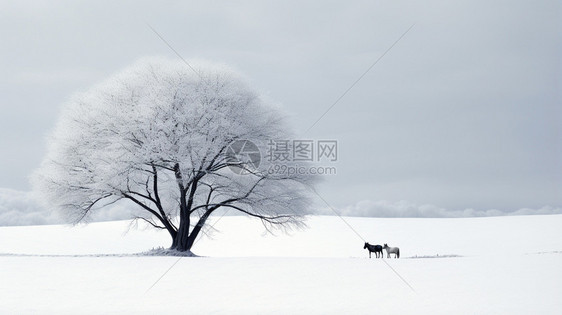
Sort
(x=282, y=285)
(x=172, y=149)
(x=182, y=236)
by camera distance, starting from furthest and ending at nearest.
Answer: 1. (x=182, y=236)
2. (x=172, y=149)
3. (x=282, y=285)

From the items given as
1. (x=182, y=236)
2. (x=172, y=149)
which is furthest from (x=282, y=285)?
(x=182, y=236)

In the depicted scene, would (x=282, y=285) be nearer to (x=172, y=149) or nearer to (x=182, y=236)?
(x=172, y=149)

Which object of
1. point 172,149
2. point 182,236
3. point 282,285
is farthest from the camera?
point 182,236

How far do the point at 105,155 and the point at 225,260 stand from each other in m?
7.71

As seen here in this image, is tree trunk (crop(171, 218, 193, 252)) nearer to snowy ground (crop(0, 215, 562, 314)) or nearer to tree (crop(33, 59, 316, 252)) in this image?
tree (crop(33, 59, 316, 252))

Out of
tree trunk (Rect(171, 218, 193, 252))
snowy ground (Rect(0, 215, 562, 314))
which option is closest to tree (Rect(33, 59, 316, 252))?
tree trunk (Rect(171, 218, 193, 252))

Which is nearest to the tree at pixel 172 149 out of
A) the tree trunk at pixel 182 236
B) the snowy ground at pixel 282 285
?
the tree trunk at pixel 182 236

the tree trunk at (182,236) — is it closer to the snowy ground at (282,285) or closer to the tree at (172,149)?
the tree at (172,149)

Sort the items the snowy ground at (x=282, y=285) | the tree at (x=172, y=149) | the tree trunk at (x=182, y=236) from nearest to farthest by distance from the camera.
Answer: the snowy ground at (x=282, y=285) → the tree at (x=172, y=149) → the tree trunk at (x=182, y=236)

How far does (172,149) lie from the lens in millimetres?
23844

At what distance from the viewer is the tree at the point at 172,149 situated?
23938 mm

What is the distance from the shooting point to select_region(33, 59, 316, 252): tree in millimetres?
23938

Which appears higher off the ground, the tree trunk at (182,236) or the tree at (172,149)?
the tree at (172,149)

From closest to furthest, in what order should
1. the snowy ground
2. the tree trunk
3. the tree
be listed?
1. the snowy ground
2. the tree
3. the tree trunk
